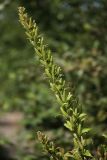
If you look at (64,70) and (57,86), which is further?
(64,70)

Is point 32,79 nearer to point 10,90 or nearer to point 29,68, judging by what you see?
point 29,68

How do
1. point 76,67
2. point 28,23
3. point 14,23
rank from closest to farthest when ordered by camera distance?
point 28,23, point 76,67, point 14,23

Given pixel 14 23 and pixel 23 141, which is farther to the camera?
pixel 14 23

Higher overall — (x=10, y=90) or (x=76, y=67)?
(x=10, y=90)

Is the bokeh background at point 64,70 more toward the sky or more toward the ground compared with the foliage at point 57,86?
more toward the sky

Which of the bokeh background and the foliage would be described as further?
the bokeh background

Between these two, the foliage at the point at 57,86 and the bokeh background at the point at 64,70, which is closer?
the foliage at the point at 57,86

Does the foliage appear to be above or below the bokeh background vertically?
below

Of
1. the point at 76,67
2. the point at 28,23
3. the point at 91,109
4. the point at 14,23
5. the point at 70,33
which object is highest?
the point at 14,23

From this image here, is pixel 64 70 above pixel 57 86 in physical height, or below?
above

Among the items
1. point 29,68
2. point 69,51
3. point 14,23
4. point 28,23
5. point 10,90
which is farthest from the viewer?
point 14,23

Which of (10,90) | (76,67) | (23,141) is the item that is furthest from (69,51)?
(10,90)
